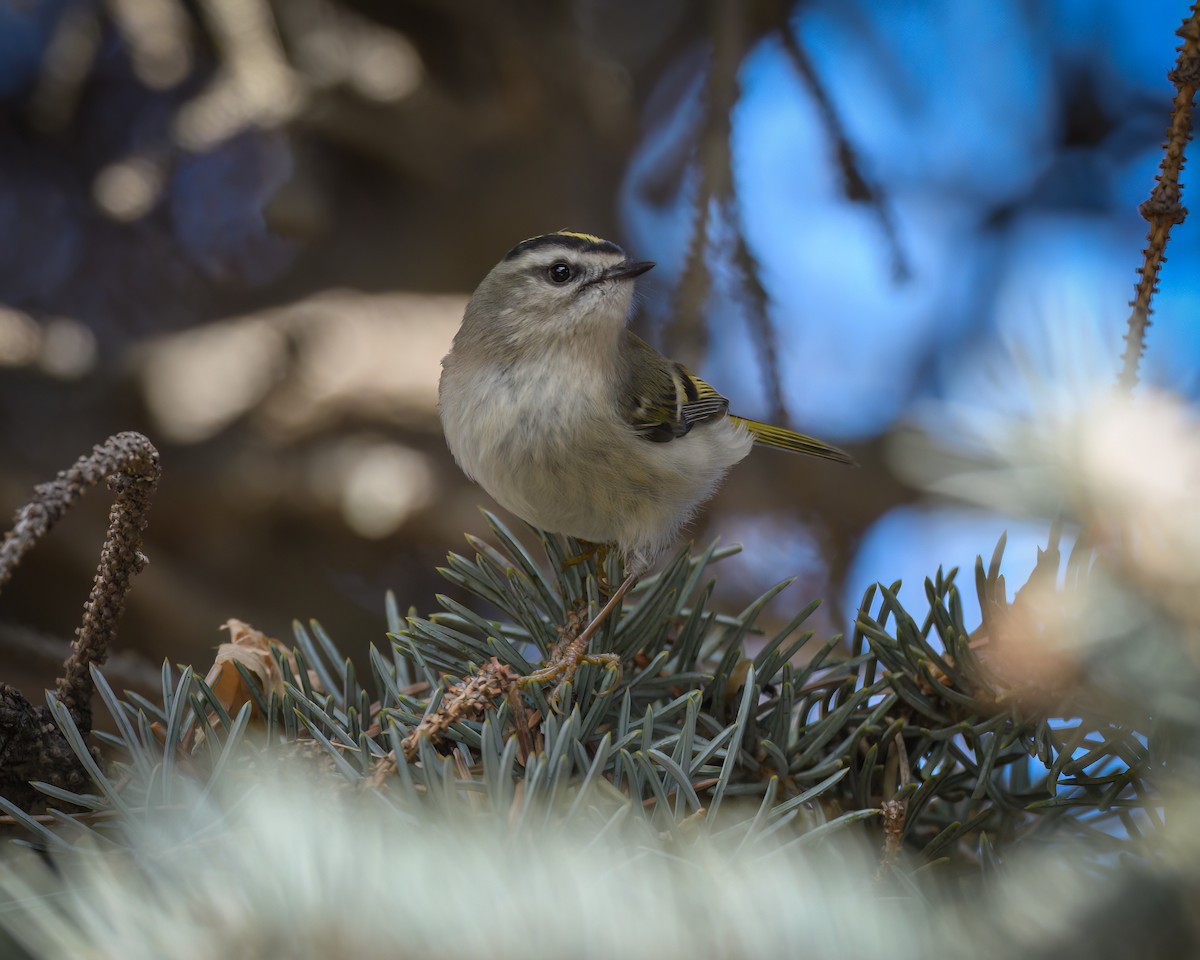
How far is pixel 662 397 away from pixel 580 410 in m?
0.15

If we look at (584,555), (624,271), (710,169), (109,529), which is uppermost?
(710,169)

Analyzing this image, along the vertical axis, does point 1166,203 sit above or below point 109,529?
above

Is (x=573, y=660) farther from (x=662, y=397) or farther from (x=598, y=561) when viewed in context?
(x=662, y=397)

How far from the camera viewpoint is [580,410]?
836 millimetres

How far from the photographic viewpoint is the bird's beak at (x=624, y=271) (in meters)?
0.95

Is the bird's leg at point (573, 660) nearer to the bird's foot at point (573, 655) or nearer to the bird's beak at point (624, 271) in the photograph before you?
the bird's foot at point (573, 655)

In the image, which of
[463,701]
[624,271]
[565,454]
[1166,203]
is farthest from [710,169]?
[463,701]

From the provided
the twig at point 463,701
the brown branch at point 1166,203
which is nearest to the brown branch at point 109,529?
the twig at point 463,701

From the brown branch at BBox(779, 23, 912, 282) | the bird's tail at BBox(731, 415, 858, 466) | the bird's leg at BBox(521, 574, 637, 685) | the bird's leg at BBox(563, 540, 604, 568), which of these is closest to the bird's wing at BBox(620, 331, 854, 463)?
the bird's tail at BBox(731, 415, 858, 466)

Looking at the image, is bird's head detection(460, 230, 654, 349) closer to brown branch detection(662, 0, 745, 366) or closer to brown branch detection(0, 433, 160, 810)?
brown branch detection(662, 0, 745, 366)

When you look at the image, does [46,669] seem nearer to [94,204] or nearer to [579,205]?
[94,204]

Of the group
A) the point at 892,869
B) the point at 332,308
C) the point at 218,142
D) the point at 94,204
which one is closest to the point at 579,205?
the point at 332,308

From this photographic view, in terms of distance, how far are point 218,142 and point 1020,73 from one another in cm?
102

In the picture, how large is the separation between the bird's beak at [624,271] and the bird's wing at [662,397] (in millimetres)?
73
